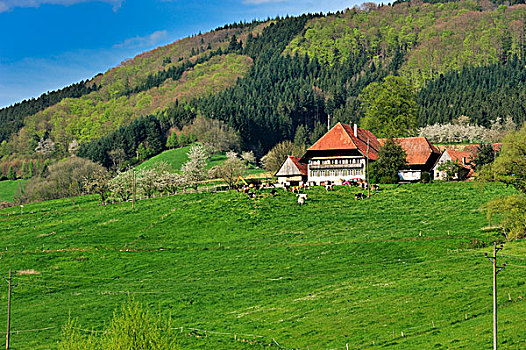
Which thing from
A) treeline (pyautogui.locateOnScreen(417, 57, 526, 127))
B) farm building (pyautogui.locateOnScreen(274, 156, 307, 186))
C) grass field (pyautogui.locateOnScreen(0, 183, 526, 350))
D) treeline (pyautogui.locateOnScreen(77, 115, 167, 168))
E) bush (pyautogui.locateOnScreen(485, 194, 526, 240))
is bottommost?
grass field (pyautogui.locateOnScreen(0, 183, 526, 350))

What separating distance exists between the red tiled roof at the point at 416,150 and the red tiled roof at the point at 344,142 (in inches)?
194

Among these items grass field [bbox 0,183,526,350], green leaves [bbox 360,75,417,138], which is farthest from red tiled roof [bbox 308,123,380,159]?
green leaves [bbox 360,75,417,138]

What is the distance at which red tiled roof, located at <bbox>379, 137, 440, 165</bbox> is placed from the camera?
100 metres

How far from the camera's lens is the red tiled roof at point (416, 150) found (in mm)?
100188

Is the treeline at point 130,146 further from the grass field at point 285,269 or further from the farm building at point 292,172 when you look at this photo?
the grass field at point 285,269

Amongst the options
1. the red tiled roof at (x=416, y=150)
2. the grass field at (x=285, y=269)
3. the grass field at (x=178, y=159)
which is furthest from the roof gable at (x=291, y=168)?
the grass field at (x=178, y=159)

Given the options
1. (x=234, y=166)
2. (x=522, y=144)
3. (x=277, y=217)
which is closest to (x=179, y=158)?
(x=234, y=166)

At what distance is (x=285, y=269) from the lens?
6062 centimetres

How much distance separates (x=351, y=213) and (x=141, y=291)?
30198mm

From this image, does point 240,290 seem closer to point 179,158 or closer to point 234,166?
point 234,166

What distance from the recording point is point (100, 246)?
75.2m

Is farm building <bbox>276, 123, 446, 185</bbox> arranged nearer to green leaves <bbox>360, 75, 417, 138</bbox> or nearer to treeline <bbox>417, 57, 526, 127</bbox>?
green leaves <bbox>360, 75, 417, 138</bbox>

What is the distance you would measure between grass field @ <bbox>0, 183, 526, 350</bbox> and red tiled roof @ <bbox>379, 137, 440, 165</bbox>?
9.65 m

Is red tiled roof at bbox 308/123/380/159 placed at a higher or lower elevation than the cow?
higher
